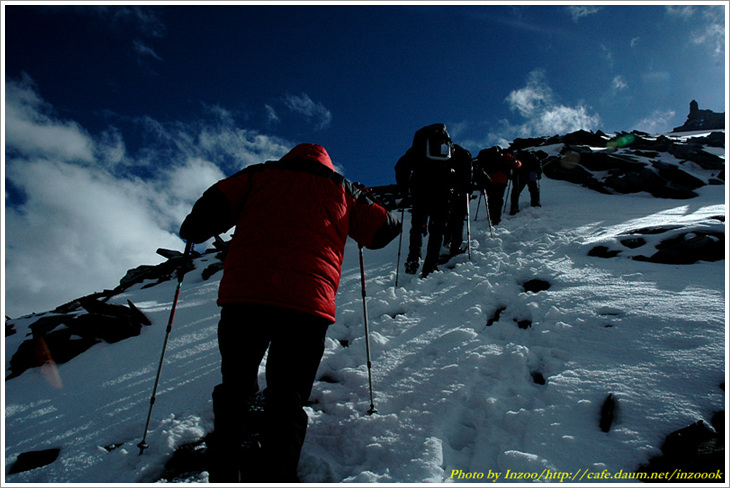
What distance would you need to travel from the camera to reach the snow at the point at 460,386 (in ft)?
8.09

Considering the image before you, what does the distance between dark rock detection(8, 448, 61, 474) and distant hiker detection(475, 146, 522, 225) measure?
11.4 meters

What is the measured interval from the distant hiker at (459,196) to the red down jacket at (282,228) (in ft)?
19.4

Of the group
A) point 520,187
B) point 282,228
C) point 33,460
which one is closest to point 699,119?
point 520,187

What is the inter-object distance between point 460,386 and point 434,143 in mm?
5202

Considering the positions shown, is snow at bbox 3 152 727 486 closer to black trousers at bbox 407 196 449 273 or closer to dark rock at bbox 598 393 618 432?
dark rock at bbox 598 393 618 432

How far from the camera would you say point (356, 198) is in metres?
2.95

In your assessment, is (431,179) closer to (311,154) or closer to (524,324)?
(524,324)

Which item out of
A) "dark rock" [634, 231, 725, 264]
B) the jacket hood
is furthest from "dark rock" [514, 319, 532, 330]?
the jacket hood

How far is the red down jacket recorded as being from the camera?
225 cm

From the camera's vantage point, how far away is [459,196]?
865 cm

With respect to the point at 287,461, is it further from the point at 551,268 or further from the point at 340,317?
the point at 551,268

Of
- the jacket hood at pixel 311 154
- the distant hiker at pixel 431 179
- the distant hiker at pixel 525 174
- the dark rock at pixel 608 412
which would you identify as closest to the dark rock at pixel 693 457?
the dark rock at pixel 608 412

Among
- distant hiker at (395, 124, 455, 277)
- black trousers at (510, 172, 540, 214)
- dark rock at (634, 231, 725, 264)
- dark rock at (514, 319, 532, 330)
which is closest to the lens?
dark rock at (514, 319, 532, 330)

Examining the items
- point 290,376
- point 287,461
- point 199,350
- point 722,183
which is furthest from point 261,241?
point 722,183
